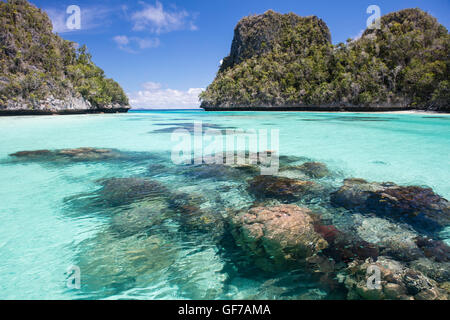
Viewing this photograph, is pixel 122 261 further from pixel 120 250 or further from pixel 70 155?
pixel 70 155

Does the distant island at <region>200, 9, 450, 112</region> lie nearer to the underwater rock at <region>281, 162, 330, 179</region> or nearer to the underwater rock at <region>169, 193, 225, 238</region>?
the underwater rock at <region>281, 162, 330, 179</region>

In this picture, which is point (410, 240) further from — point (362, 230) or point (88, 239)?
point (88, 239)

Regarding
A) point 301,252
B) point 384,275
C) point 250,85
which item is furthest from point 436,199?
point 250,85

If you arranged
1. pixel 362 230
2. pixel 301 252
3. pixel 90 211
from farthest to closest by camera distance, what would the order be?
pixel 90 211
pixel 362 230
pixel 301 252

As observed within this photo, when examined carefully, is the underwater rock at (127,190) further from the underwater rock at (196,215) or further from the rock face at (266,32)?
the rock face at (266,32)

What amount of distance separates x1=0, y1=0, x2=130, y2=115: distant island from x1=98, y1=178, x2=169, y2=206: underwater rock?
52.1 metres

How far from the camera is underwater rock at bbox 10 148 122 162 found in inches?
312

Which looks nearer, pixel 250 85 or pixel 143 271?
pixel 143 271

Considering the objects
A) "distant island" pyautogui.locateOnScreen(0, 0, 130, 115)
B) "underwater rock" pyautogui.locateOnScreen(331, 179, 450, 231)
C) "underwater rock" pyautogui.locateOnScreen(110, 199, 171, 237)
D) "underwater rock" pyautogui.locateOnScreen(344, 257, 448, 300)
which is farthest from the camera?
"distant island" pyautogui.locateOnScreen(0, 0, 130, 115)

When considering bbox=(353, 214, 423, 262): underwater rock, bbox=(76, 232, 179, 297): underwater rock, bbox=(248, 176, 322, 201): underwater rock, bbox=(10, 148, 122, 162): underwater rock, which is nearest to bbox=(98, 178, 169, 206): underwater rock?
bbox=(76, 232, 179, 297): underwater rock

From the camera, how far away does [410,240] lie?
2.81 meters

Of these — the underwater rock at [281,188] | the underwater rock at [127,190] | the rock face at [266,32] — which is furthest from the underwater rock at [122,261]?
the rock face at [266,32]

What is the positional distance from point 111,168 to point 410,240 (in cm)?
664

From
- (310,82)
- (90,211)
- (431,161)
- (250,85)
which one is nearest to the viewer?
(90,211)
